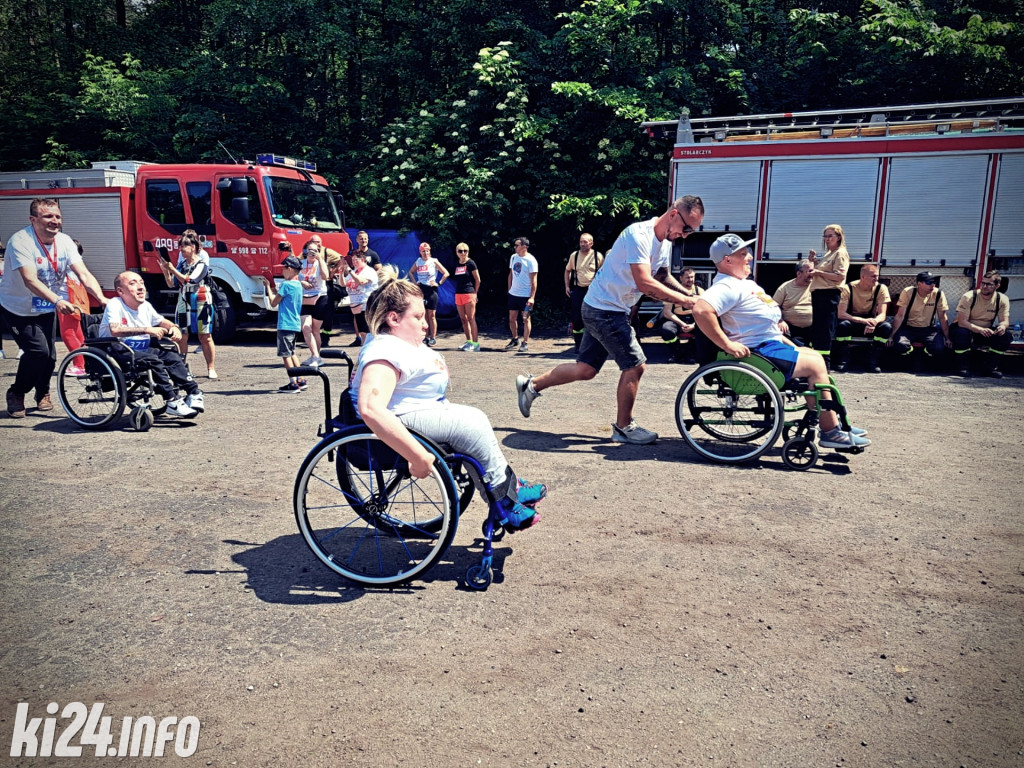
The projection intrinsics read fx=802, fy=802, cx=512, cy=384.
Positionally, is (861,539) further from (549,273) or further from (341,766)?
(549,273)

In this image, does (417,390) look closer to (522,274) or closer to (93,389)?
(93,389)

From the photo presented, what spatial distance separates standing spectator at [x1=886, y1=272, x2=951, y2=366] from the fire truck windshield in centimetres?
971

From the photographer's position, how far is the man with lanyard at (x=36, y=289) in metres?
7.36

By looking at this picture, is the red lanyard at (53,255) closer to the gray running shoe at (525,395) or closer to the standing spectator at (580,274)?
the gray running shoe at (525,395)

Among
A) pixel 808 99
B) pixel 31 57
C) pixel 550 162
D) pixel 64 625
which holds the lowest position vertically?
pixel 64 625

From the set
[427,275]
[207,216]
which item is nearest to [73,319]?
[427,275]

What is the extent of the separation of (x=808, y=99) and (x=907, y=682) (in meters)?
16.1

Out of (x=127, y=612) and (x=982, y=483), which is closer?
(x=127, y=612)

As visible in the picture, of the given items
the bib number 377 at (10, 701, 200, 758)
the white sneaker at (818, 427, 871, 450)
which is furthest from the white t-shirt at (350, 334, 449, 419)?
the white sneaker at (818, 427, 871, 450)

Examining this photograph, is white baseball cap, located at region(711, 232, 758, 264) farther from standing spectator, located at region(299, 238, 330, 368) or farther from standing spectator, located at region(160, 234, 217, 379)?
standing spectator, located at region(160, 234, 217, 379)

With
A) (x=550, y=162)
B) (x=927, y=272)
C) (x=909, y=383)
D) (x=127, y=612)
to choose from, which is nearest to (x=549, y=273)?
(x=550, y=162)

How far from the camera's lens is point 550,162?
1617 centimetres

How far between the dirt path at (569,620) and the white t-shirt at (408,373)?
0.94 meters

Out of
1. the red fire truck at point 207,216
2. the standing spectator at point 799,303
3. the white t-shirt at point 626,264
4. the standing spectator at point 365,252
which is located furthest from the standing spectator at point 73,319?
the standing spectator at point 799,303
